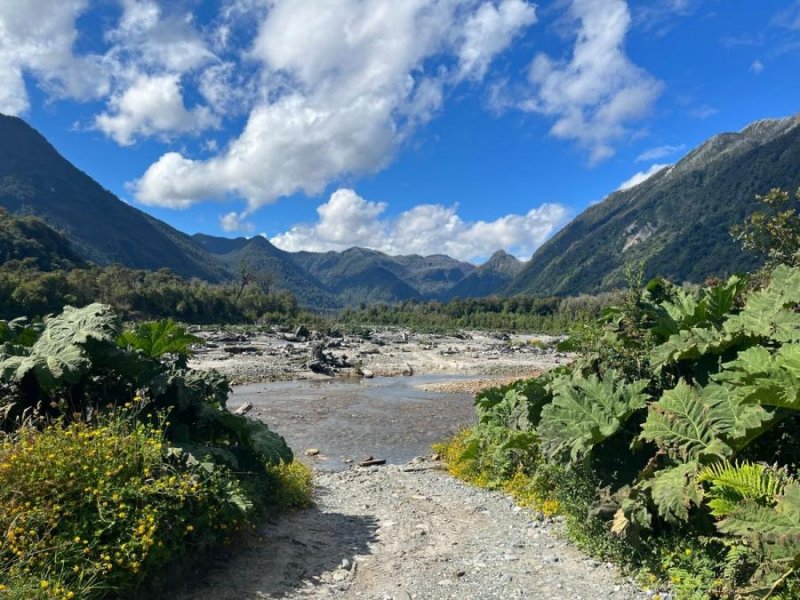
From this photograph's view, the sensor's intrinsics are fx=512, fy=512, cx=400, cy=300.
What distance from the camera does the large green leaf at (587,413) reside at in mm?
6230

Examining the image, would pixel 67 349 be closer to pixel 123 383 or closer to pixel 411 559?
pixel 123 383

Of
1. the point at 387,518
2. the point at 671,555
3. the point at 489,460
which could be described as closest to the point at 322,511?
the point at 387,518

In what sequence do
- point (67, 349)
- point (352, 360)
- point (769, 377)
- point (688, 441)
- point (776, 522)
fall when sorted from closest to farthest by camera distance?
point (776, 522)
point (769, 377)
point (688, 441)
point (67, 349)
point (352, 360)

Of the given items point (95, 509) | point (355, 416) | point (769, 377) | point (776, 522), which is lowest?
point (355, 416)

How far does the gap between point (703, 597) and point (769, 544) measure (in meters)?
1.03

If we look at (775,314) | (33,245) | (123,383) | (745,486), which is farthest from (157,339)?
(33,245)

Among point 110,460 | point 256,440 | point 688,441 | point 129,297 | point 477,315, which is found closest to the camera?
point 110,460

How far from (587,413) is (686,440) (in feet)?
4.35

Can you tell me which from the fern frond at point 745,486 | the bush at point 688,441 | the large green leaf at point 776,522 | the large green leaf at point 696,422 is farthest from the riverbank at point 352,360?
the large green leaf at point 776,522

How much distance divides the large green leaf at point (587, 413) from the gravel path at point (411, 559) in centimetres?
138

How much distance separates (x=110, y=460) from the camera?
5.12 meters

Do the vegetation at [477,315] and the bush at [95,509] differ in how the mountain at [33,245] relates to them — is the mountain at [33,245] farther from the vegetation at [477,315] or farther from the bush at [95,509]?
the bush at [95,509]

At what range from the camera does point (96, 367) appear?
678 cm

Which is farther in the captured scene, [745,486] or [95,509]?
[95,509]
